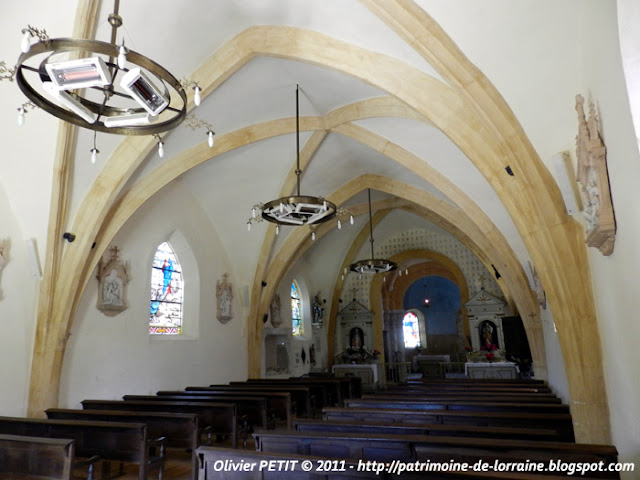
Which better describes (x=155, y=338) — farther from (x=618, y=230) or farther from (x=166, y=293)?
(x=618, y=230)

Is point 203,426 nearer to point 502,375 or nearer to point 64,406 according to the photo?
point 64,406

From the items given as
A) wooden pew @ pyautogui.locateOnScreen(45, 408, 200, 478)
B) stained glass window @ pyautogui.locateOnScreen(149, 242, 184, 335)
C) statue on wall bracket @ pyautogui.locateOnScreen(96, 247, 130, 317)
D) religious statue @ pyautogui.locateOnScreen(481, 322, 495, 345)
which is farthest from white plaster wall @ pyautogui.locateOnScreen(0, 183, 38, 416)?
religious statue @ pyautogui.locateOnScreen(481, 322, 495, 345)

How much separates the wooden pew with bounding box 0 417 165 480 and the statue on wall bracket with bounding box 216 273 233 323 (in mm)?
6953

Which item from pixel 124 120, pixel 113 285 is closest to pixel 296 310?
pixel 113 285

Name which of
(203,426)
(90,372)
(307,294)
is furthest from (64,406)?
(307,294)

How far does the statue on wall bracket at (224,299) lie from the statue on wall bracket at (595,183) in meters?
10.4

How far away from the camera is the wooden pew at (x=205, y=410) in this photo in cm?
698

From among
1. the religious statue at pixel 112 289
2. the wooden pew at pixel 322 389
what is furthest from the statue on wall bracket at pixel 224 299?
the religious statue at pixel 112 289

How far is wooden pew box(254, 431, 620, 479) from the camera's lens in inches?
147

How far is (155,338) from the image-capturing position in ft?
35.0

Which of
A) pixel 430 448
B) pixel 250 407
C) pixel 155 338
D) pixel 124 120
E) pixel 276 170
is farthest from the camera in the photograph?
pixel 276 170

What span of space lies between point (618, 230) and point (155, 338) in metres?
9.84

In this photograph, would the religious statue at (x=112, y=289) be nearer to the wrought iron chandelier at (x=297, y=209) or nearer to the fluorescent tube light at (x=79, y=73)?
the wrought iron chandelier at (x=297, y=209)

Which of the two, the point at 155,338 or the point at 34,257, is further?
the point at 155,338
